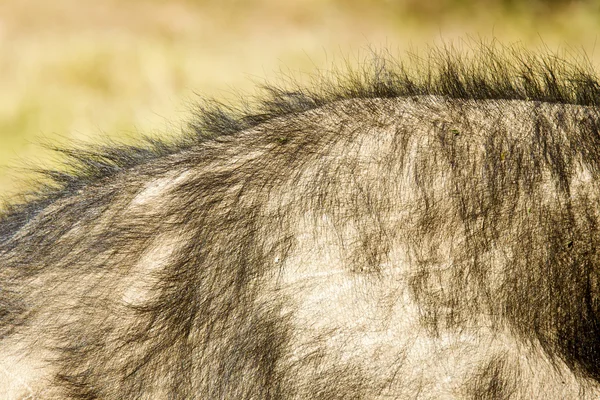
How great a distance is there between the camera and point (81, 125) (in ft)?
18.1

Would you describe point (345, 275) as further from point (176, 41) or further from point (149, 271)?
point (176, 41)

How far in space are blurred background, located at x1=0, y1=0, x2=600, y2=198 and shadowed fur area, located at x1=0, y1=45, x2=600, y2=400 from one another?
3.81m

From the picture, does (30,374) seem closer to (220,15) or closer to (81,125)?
(81,125)

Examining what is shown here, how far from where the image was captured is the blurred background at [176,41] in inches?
223

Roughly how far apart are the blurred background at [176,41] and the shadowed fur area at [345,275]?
3812 mm

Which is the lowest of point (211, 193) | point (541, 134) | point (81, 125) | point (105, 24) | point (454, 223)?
point (454, 223)

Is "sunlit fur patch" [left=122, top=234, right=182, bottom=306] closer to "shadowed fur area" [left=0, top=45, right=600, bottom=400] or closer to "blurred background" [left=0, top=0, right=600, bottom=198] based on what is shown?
"shadowed fur area" [left=0, top=45, right=600, bottom=400]

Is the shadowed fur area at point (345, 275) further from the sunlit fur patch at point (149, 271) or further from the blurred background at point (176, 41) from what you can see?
the blurred background at point (176, 41)

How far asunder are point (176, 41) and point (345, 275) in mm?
4698

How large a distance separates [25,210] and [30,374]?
0.71m

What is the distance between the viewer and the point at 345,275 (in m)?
1.71

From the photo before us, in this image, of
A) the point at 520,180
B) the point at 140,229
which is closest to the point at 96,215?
the point at 140,229

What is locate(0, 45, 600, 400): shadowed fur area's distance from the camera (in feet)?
5.50

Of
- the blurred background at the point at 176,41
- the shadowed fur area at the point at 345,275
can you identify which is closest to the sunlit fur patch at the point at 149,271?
the shadowed fur area at the point at 345,275
